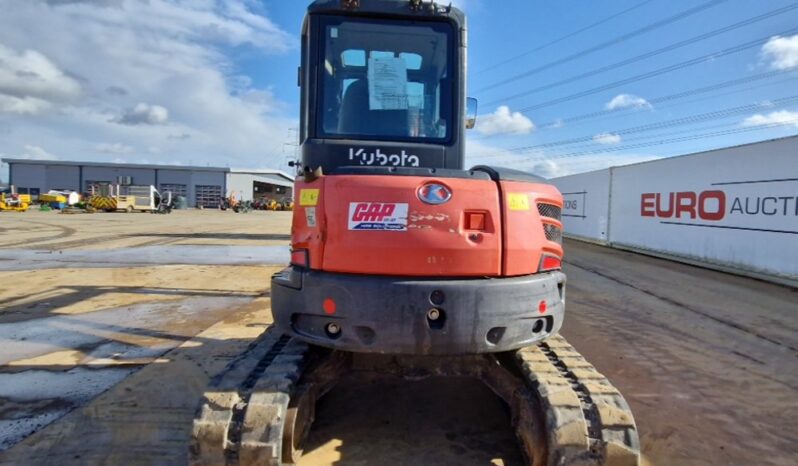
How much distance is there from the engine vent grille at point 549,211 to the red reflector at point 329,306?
1442 mm

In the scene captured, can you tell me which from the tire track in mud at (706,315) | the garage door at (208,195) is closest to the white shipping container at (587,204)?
the tire track in mud at (706,315)

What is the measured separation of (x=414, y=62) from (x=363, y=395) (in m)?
2.85

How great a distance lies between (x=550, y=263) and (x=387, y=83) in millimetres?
1718

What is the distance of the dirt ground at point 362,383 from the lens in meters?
3.47

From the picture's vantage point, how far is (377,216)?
282 cm

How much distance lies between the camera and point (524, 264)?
299 centimetres

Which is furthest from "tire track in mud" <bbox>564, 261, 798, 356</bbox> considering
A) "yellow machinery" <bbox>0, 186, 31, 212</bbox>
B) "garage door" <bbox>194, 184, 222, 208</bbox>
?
"garage door" <bbox>194, 184, 222, 208</bbox>

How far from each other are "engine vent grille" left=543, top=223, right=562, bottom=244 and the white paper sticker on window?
4.33 ft

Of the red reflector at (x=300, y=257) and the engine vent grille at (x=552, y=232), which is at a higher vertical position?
the engine vent grille at (x=552, y=232)

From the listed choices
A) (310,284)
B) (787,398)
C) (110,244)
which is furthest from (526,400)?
(110,244)

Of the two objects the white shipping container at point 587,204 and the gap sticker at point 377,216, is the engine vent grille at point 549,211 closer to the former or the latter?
the gap sticker at point 377,216

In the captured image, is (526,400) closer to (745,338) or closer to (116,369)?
(116,369)

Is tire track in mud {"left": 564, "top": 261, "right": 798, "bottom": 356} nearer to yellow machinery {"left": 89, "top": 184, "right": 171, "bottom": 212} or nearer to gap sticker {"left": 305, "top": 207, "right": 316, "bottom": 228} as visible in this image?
gap sticker {"left": 305, "top": 207, "right": 316, "bottom": 228}

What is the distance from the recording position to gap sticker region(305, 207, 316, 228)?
9.85 ft
